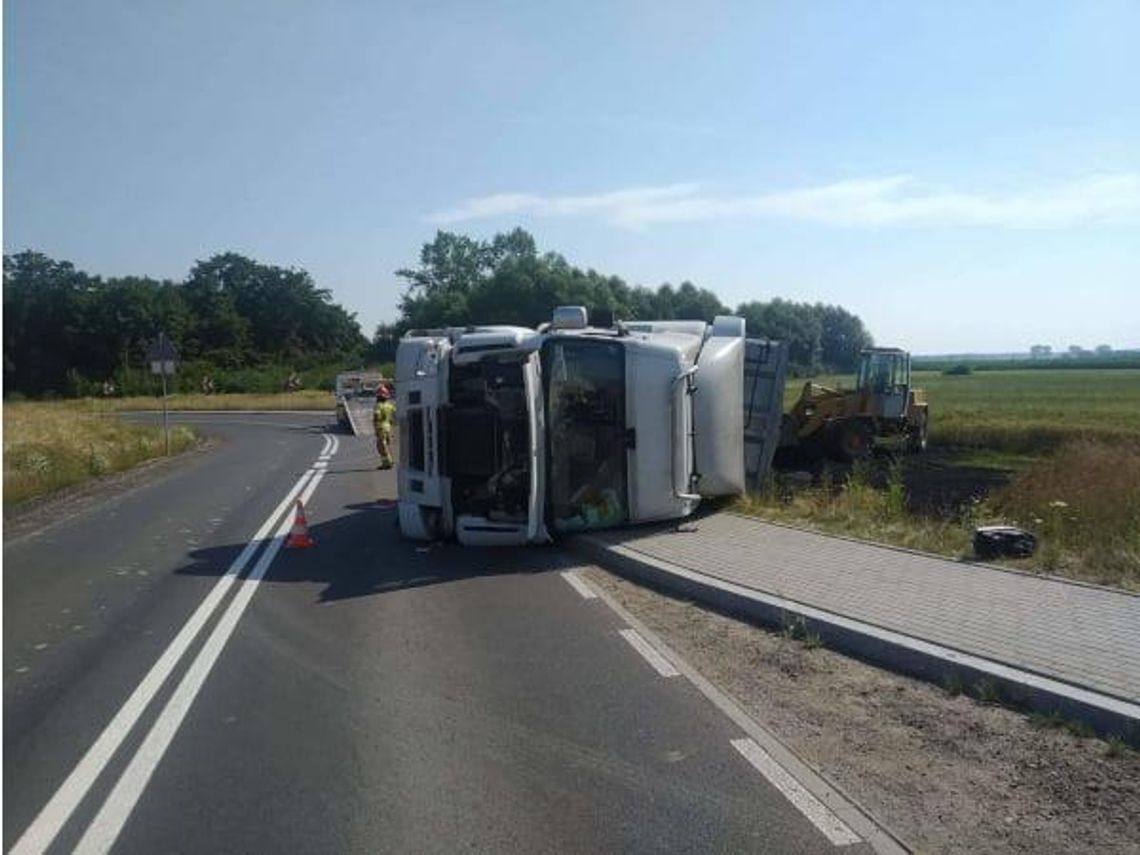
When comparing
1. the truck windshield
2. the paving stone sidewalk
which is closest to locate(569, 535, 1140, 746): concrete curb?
the paving stone sidewalk

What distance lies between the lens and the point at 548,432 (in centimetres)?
1120

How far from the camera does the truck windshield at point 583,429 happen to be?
11.3 m

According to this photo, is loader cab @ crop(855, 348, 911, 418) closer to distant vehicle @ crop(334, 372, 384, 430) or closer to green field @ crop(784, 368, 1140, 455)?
green field @ crop(784, 368, 1140, 455)

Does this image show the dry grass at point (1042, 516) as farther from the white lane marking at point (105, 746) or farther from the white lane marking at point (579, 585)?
the white lane marking at point (105, 746)

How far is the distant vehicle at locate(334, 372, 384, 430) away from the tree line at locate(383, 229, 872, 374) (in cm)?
2700

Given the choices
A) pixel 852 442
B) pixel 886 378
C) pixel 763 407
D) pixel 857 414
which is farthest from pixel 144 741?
pixel 886 378

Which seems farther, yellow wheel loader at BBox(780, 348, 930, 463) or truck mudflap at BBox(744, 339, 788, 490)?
yellow wheel loader at BBox(780, 348, 930, 463)

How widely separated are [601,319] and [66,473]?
15856mm

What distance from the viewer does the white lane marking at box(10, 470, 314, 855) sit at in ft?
14.3

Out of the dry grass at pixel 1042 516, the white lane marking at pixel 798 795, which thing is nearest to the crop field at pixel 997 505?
the dry grass at pixel 1042 516

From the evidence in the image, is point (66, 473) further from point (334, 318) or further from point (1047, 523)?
point (334, 318)

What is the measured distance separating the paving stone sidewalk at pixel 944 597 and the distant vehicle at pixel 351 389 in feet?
102

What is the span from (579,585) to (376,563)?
2600 mm

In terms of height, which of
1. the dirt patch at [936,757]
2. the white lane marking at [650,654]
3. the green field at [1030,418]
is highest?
the dirt patch at [936,757]
